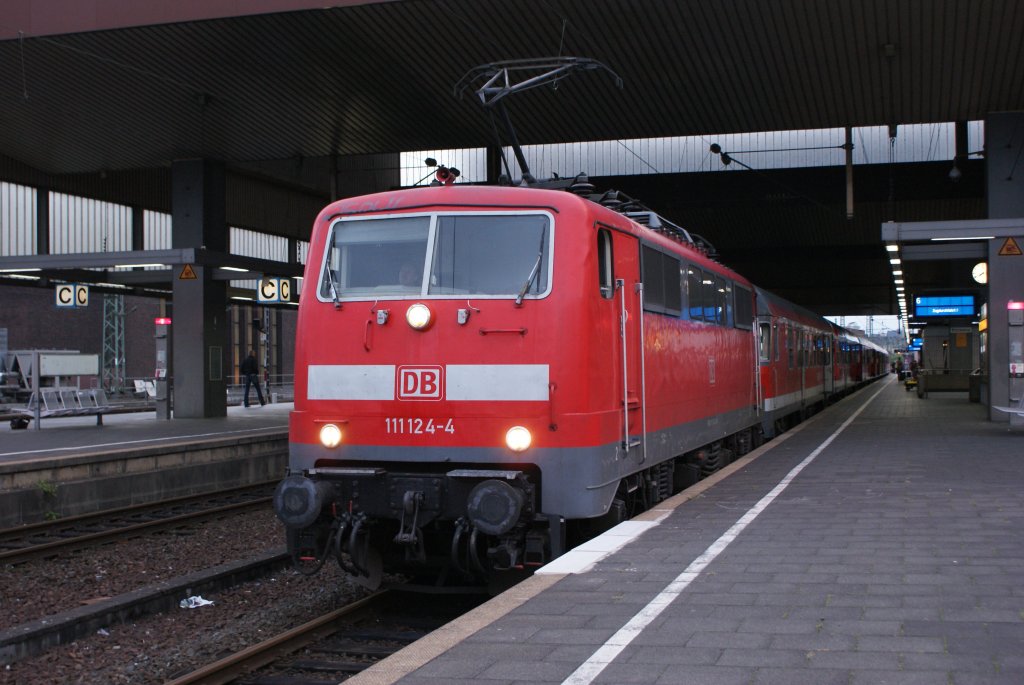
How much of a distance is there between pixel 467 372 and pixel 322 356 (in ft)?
4.22

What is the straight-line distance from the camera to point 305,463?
825cm

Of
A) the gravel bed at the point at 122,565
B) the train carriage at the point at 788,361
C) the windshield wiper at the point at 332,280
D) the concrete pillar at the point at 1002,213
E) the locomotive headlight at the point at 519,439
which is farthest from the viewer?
the concrete pillar at the point at 1002,213

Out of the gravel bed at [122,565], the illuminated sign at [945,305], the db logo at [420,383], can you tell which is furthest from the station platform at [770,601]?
the illuminated sign at [945,305]

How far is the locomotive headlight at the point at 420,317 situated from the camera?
7.83 metres

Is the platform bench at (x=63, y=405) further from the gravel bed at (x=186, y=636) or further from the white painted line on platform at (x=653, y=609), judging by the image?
the white painted line on platform at (x=653, y=609)

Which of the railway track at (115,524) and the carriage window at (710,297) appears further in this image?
the carriage window at (710,297)

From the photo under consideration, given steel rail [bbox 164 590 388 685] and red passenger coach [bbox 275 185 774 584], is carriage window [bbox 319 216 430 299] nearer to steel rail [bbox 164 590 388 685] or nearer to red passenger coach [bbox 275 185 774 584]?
red passenger coach [bbox 275 185 774 584]

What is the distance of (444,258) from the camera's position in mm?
8070

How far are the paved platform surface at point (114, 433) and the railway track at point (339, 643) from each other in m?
7.94

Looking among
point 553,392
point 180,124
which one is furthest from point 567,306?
point 180,124

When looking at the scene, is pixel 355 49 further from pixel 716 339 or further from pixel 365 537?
pixel 365 537

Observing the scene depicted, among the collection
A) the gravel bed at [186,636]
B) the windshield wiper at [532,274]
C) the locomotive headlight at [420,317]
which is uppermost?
the windshield wiper at [532,274]

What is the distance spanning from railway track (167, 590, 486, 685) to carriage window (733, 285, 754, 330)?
23.1ft

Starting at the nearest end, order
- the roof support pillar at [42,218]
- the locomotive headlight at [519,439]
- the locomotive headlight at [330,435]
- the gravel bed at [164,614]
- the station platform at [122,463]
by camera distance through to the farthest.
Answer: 1. the gravel bed at [164,614]
2. the locomotive headlight at [519,439]
3. the locomotive headlight at [330,435]
4. the station platform at [122,463]
5. the roof support pillar at [42,218]
